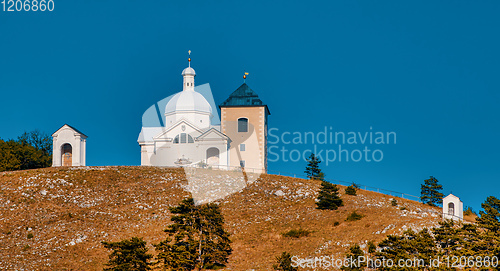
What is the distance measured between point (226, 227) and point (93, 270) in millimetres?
12910

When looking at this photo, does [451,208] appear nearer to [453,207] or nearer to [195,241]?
[453,207]

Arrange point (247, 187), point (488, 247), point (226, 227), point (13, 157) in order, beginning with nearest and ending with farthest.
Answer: point (488, 247) → point (226, 227) → point (247, 187) → point (13, 157)

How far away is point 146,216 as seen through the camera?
188 feet

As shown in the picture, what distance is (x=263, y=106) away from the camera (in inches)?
2963

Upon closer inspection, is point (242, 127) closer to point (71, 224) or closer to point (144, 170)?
point (144, 170)

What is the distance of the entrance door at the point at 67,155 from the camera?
72.8 meters

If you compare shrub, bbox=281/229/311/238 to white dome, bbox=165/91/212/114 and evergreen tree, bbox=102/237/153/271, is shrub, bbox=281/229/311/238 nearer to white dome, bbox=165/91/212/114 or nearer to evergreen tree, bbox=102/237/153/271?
evergreen tree, bbox=102/237/153/271

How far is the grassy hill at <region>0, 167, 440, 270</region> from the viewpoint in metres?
49.4

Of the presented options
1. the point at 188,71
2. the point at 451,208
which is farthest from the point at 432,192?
the point at 188,71

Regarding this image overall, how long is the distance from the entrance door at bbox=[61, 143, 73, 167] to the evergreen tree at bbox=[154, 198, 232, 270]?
28943 mm

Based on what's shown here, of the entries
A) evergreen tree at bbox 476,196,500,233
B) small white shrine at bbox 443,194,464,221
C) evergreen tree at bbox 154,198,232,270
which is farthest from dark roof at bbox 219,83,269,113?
evergreen tree at bbox 476,196,500,233

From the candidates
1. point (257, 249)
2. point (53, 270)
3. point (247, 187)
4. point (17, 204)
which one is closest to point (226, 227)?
point (257, 249)

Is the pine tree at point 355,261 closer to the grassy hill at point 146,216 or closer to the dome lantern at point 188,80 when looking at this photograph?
the grassy hill at point 146,216

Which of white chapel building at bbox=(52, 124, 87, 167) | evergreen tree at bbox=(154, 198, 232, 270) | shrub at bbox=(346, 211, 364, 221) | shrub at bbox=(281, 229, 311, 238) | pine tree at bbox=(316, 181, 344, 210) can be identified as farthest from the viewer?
white chapel building at bbox=(52, 124, 87, 167)
